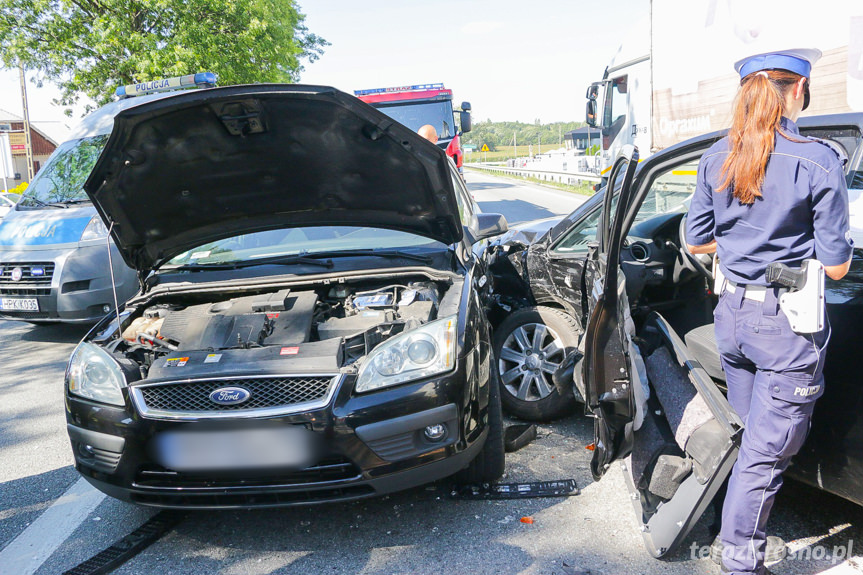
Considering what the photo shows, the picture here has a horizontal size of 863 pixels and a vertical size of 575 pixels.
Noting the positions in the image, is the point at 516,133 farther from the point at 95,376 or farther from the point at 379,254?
the point at 95,376

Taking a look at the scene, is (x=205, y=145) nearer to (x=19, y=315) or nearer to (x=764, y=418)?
(x=764, y=418)

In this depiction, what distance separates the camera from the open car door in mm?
2668

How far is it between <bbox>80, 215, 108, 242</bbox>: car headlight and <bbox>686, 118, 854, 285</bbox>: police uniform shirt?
6.17 metres

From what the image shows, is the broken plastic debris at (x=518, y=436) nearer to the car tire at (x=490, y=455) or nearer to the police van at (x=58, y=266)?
the car tire at (x=490, y=455)

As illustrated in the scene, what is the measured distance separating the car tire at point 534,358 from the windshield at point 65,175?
17.2ft

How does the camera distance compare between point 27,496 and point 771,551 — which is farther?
point 27,496

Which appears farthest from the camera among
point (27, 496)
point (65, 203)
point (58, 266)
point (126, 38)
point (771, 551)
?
point (126, 38)

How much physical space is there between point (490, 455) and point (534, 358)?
118 cm

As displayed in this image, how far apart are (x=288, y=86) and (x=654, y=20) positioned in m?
7.48

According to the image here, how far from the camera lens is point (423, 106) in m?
16.5

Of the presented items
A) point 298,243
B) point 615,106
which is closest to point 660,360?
point 298,243

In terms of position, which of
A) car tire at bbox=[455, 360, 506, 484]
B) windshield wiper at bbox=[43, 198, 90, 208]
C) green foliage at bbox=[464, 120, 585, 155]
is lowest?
car tire at bbox=[455, 360, 506, 484]

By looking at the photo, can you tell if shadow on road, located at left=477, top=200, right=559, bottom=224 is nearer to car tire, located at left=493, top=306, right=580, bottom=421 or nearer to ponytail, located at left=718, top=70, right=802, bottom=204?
car tire, located at left=493, top=306, right=580, bottom=421

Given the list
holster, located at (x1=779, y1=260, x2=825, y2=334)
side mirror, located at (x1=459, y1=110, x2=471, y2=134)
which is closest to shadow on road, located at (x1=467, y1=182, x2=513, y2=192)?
side mirror, located at (x1=459, y1=110, x2=471, y2=134)
